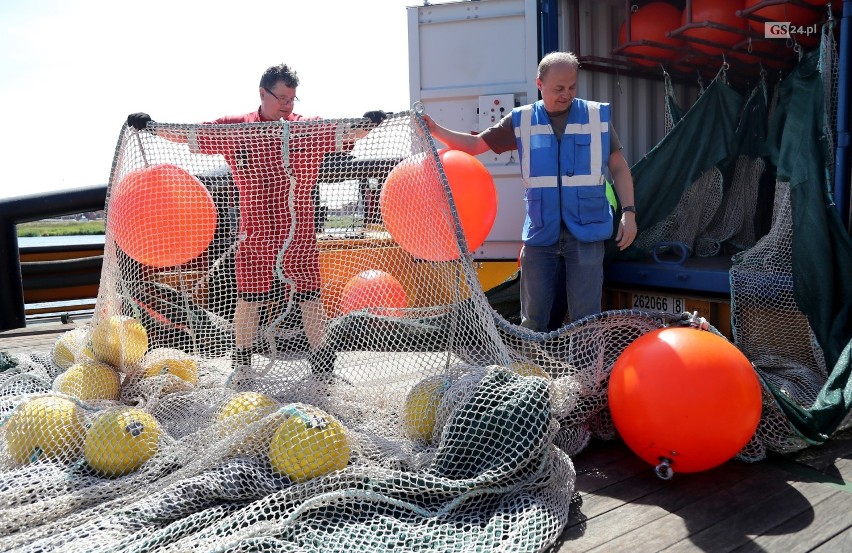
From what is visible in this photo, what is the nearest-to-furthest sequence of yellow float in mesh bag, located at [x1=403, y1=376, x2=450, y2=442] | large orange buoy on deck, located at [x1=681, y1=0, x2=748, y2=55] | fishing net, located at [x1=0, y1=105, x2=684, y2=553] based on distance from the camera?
fishing net, located at [x1=0, y1=105, x2=684, y2=553]
yellow float in mesh bag, located at [x1=403, y1=376, x2=450, y2=442]
large orange buoy on deck, located at [x1=681, y1=0, x2=748, y2=55]

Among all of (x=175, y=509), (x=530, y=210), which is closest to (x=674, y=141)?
(x=530, y=210)

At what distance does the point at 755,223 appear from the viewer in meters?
5.34

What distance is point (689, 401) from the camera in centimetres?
250

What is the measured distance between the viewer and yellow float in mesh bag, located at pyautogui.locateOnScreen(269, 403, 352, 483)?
2.52m

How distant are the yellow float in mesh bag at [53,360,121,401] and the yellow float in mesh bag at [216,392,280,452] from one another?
788 mm

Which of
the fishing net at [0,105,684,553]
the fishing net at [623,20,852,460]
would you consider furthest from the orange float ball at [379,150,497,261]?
the fishing net at [623,20,852,460]

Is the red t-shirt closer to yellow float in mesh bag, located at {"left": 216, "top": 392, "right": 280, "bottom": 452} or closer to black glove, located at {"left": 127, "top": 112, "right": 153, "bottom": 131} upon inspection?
black glove, located at {"left": 127, "top": 112, "right": 153, "bottom": 131}

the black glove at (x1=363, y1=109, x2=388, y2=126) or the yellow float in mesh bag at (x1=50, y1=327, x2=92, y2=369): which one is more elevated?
the black glove at (x1=363, y1=109, x2=388, y2=126)

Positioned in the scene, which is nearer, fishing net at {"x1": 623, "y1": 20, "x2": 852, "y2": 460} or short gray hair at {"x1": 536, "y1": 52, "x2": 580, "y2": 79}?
fishing net at {"x1": 623, "y1": 20, "x2": 852, "y2": 460}

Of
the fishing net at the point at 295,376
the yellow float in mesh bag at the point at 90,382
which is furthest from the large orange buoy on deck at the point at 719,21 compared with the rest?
the yellow float in mesh bag at the point at 90,382

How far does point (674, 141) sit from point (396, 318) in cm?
276

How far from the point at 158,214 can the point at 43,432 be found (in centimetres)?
110

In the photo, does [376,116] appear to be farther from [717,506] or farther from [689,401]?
[717,506]

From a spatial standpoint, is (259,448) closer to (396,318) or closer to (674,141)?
(396,318)
